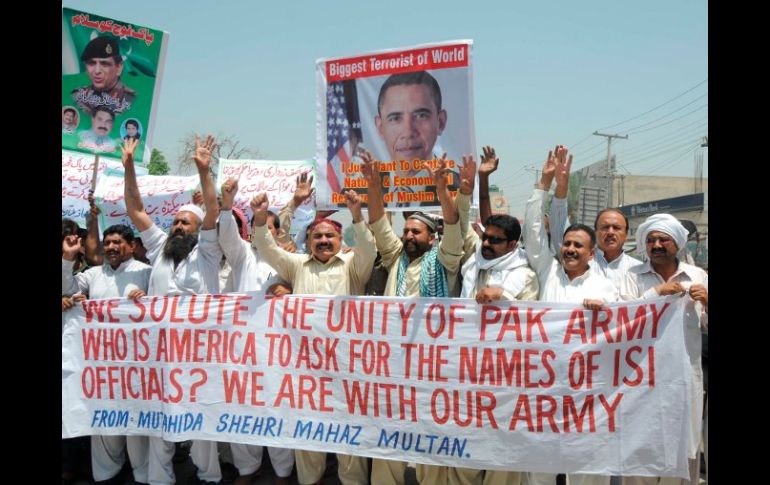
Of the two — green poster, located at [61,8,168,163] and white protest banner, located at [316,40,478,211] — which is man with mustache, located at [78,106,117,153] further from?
white protest banner, located at [316,40,478,211]

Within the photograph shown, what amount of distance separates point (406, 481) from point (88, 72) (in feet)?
14.6

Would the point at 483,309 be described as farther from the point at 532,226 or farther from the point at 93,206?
the point at 93,206

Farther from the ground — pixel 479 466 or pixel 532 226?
pixel 532 226

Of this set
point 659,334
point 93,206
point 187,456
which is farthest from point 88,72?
point 659,334

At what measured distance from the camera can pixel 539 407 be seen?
148 inches

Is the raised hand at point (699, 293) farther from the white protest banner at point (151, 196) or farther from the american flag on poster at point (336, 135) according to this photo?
the white protest banner at point (151, 196)

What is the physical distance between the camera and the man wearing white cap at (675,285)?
11.7ft

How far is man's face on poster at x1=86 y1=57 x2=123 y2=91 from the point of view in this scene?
234 inches

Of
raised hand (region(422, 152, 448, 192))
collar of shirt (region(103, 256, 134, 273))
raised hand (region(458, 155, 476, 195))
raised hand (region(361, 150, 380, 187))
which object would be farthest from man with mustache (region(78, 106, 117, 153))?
raised hand (region(458, 155, 476, 195))

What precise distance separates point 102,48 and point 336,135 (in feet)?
9.21

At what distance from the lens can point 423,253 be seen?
421 centimetres

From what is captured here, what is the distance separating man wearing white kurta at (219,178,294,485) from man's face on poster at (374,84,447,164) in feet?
3.53

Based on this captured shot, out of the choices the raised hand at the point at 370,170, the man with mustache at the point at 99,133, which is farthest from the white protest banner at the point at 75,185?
the raised hand at the point at 370,170
